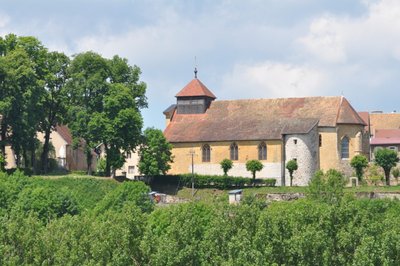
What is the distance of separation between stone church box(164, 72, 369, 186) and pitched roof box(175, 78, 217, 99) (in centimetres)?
11

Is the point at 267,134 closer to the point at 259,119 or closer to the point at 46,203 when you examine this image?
the point at 259,119

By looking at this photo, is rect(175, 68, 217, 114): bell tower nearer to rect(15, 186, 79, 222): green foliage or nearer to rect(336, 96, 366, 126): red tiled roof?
rect(336, 96, 366, 126): red tiled roof

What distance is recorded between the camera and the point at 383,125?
121375mm

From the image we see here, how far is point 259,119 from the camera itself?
94.3 m

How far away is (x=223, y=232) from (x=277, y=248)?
2634 mm

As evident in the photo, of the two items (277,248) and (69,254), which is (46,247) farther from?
(277,248)

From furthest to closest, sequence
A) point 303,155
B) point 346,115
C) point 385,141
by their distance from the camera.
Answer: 1. point 385,141
2. point 346,115
3. point 303,155

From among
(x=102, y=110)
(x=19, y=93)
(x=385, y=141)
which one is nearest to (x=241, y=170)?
(x=102, y=110)

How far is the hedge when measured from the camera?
8838cm

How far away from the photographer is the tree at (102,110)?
271 feet

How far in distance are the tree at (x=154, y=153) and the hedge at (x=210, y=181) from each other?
2.55ft

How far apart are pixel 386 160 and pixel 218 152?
585 inches

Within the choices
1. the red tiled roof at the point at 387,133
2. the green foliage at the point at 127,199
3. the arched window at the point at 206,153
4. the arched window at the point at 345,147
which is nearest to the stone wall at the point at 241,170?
the arched window at the point at 206,153

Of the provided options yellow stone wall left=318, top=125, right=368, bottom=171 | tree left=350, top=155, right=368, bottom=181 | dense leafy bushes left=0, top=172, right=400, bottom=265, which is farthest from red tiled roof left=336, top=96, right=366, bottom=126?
dense leafy bushes left=0, top=172, right=400, bottom=265
